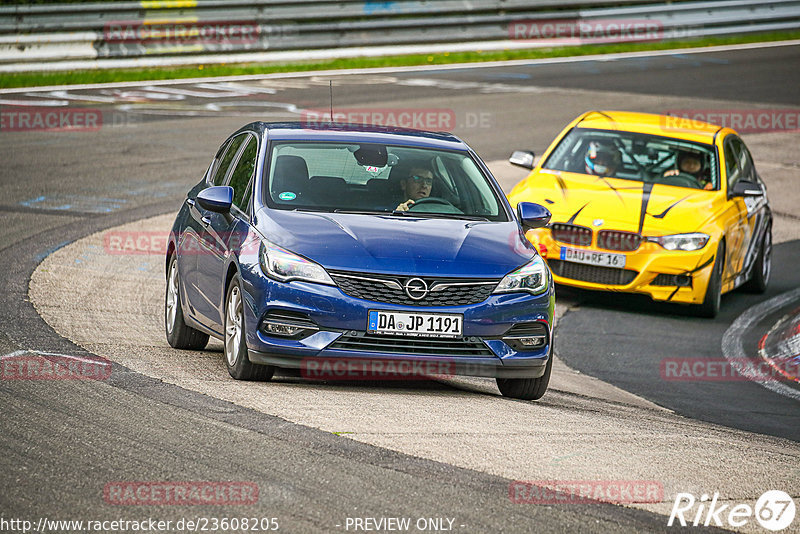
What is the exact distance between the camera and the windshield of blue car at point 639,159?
535 inches

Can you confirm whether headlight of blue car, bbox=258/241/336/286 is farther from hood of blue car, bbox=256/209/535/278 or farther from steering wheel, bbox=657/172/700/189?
steering wheel, bbox=657/172/700/189

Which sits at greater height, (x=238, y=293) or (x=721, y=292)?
(x=238, y=293)

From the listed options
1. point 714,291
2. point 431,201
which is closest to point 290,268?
point 431,201

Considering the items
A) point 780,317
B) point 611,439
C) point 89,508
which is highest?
point 89,508

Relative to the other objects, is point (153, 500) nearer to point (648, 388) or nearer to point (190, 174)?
point (648, 388)

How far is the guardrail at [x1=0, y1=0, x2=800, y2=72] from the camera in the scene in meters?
24.6

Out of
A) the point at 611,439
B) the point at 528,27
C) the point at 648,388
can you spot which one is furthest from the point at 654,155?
the point at 528,27

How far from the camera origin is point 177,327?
934 cm

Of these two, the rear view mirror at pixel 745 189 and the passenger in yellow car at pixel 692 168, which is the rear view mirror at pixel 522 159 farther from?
the rear view mirror at pixel 745 189

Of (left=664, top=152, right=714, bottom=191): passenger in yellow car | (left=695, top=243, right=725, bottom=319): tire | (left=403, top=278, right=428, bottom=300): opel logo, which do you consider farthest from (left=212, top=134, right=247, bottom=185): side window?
(left=664, top=152, right=714, bottom=191): passenger in yellow car

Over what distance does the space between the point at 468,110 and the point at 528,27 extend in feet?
31.1

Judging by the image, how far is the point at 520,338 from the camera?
795 cm

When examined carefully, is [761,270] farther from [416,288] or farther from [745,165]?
[416,288]

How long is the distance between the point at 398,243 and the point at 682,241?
539cm
